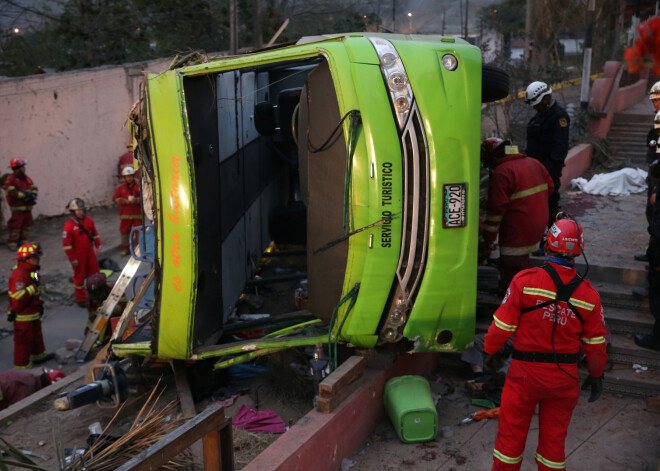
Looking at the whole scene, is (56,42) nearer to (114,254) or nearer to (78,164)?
(78,164)

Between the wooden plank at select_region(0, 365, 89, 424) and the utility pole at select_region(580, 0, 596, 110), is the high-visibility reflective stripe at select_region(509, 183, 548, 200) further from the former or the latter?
the utility pole at select_region(580, 0, 596, 110)

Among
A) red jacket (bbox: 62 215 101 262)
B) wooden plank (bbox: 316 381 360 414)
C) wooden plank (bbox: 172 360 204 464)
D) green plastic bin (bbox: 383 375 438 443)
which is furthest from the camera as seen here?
red jacket (bbox: 62 215 101 262)

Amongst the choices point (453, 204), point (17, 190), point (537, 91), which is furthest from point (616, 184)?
point (17, 190)

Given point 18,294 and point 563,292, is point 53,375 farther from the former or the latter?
point 563,292

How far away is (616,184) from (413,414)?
6626 mm

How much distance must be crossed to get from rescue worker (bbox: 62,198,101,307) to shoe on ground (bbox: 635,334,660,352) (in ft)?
23.0

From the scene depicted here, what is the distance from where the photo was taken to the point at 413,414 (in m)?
4.57

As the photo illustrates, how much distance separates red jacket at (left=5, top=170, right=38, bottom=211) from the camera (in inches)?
468

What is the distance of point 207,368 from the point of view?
5.51 m

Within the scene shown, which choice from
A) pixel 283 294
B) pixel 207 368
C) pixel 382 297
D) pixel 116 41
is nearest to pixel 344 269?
pixel 382 297

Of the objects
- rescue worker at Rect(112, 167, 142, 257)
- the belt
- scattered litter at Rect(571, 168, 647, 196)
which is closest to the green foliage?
rescue worker at Rect(112, 167, 142, 257)

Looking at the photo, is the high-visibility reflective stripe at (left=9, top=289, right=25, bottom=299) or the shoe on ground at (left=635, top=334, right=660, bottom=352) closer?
the shoe on ground at (left=635, top=334, right=660, bottom=352)

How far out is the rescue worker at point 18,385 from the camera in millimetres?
6102

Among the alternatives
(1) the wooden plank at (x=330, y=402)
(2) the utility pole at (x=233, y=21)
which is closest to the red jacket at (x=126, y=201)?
(2) the utility pole at (x=233, y=21)
